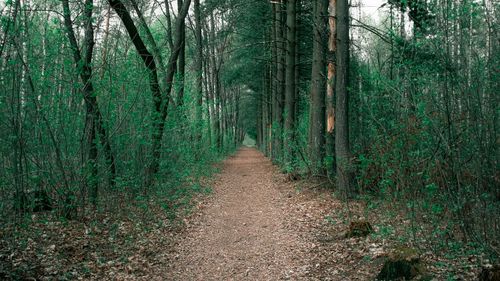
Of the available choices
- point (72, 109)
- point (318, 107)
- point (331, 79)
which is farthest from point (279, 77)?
point (72, 109)

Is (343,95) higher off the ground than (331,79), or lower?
lower

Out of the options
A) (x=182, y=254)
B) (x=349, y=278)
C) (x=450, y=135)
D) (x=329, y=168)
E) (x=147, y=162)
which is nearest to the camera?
(x=450, y=135)

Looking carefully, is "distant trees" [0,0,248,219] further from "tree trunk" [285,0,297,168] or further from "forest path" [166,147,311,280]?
"tree trunk" [285,0,297,168]

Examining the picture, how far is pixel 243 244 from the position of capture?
696cm

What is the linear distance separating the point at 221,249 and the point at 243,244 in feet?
1.47

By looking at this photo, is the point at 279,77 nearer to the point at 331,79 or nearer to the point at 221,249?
the point at 331,79

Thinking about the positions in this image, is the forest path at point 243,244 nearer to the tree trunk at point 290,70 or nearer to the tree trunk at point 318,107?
the tree trunk at point 318,107

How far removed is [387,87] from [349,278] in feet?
9.52

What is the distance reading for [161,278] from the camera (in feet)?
17.6

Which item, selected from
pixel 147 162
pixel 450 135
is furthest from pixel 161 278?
pixel 450 135

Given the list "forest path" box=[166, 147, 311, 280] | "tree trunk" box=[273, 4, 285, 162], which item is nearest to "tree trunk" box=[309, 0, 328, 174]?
"forest path" box=[166, 147, 311, 280]

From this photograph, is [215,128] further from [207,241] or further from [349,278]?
[349,278]

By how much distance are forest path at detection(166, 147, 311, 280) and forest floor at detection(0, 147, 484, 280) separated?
0.02 m

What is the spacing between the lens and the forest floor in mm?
5055
